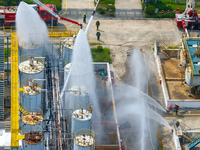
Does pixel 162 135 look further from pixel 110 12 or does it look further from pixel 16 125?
pixel 110 12

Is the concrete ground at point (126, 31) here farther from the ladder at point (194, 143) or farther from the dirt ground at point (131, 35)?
the ladder at point (194, 143)

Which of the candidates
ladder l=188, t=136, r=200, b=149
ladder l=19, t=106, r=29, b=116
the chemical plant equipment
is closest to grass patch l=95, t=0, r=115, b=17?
the chemical plant equipment

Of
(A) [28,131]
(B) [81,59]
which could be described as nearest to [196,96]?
(B) [81,59]

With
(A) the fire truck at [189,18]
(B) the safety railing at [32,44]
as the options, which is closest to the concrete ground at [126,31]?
(A) the fire truck at [189,18]

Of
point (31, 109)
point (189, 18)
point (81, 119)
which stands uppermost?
point (189, 18)

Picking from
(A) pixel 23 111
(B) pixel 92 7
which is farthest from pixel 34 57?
(B) pixel 92 7

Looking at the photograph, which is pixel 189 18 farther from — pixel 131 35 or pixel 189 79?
pixel 189 79
